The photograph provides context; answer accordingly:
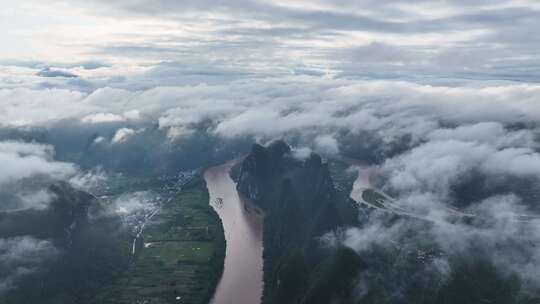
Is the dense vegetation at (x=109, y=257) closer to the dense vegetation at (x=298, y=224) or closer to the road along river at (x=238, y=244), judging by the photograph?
the road along river at (x=238, y=244)

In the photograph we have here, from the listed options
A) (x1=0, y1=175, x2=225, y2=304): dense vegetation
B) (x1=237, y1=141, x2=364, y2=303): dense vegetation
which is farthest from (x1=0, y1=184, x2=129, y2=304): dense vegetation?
(x1=237, y1=141, x2=364, y2=303): dense vegetation

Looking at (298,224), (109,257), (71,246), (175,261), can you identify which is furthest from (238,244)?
(71,246)

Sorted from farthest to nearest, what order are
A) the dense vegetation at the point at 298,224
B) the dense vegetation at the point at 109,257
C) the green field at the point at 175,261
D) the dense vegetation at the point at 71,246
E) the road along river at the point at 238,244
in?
the road along river at the point at 238,244, the green field at the point at 175,261, the dense vegetation at the point at 109,257, the dense vegetation at the point at 71,246, the dense vegetation at the point at 298,224

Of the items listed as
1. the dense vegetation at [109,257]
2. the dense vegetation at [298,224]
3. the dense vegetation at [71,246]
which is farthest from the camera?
the dense vegetation at [109,257]

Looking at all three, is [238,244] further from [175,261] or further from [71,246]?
[71,246]

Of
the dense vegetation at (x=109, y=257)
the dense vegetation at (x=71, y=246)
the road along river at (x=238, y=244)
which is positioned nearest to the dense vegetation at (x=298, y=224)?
the road along river at (x=238, y=244)

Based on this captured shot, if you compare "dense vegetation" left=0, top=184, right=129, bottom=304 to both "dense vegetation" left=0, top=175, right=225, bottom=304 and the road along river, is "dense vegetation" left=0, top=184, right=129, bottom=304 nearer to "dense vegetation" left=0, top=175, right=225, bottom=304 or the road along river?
"dense vegetation" left=0, top=175, right=225, bottom=304

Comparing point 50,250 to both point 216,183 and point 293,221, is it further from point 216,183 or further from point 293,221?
point 216,183
